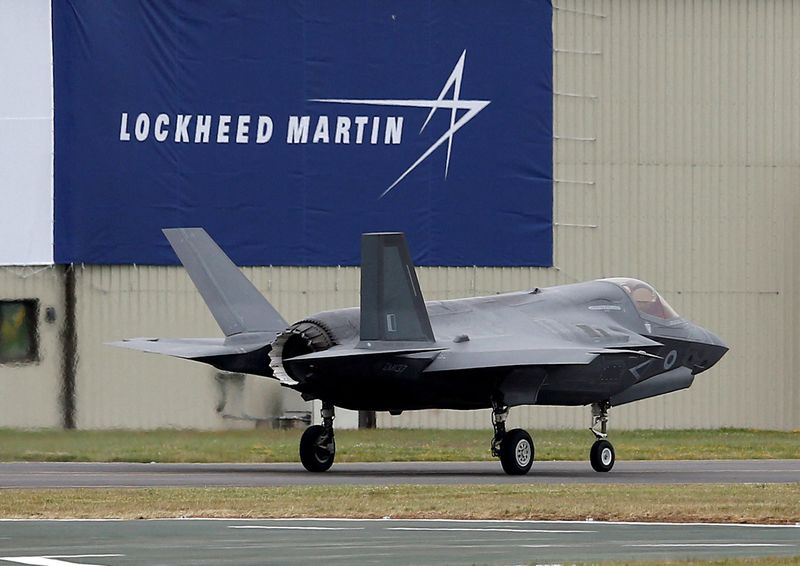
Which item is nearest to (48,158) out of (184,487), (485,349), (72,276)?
(72,276)

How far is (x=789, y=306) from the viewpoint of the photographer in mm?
42531

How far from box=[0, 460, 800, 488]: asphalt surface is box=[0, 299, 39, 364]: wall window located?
409 inches

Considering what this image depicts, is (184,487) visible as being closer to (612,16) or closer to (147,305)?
(147,305)

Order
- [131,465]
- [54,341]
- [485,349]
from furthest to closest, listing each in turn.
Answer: [54,341] → [131,465] → [485,349]

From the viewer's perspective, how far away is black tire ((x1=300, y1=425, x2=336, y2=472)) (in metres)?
26.9

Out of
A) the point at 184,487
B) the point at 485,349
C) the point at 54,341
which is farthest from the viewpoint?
the point at 54,341

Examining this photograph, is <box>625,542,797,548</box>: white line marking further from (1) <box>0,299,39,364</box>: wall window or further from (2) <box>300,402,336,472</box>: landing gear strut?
(1) <box>0,299,39,364</box>: wall window

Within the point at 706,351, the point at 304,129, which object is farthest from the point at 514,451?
the point at 304,129

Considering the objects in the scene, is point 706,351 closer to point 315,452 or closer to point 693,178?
point 315,452

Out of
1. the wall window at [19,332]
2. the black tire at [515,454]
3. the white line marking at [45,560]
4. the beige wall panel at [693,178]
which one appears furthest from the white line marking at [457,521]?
the beige wall panel at [693,178]

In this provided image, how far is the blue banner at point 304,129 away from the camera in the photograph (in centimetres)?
4053

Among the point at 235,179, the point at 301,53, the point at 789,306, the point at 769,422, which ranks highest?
the point at 301,53

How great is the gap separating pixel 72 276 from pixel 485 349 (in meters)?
16.9

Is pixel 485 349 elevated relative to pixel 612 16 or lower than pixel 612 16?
lower
